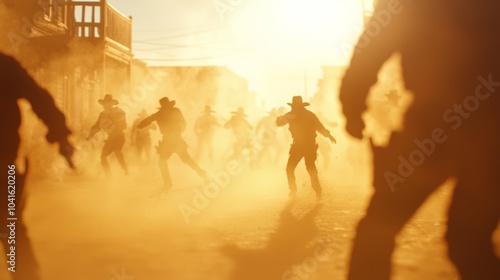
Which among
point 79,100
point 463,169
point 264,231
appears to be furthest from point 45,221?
point 79,100

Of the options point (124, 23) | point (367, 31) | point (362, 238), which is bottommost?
point (362, 238)

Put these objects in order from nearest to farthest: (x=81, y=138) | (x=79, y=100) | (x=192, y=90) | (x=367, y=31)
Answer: (x=367, y=31) → (x=81, y=138) → (x=79, y=100) → (x=192, y=90)

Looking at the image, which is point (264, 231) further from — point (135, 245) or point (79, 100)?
point (79, 100)

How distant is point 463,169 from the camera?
3.11 metres

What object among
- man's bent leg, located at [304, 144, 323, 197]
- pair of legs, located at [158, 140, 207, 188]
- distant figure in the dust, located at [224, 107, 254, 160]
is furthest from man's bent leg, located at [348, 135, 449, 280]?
distant figure in the dust, located at [224, 107, 254, 160]

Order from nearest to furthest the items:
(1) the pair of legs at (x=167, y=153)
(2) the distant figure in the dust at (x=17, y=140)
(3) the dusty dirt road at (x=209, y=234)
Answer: (2) the distant figure in the dust at (x=17, y=140) < (3) the dusty dirt road at (x=209, y=234) < (1) the pair of legs at (x=167, y=153)

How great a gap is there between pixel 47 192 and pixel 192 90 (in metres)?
39.8

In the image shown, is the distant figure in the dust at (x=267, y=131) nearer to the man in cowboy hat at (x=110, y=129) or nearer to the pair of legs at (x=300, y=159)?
the man in cowboy hat at (x=110, y=129)

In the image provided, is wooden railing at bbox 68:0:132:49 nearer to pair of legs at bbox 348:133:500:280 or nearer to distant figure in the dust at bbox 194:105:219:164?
distant figure in the dust at bbox 194:105:219:164

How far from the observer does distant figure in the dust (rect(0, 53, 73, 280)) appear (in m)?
3.94

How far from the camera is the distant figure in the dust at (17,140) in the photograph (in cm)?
394

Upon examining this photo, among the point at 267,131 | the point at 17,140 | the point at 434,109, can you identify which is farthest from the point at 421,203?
the point at 267,131

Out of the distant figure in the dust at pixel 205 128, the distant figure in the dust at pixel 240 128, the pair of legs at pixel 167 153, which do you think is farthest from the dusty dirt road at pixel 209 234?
the distant figure in the dust at pixel 205 128

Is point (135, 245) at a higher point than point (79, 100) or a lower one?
lower
